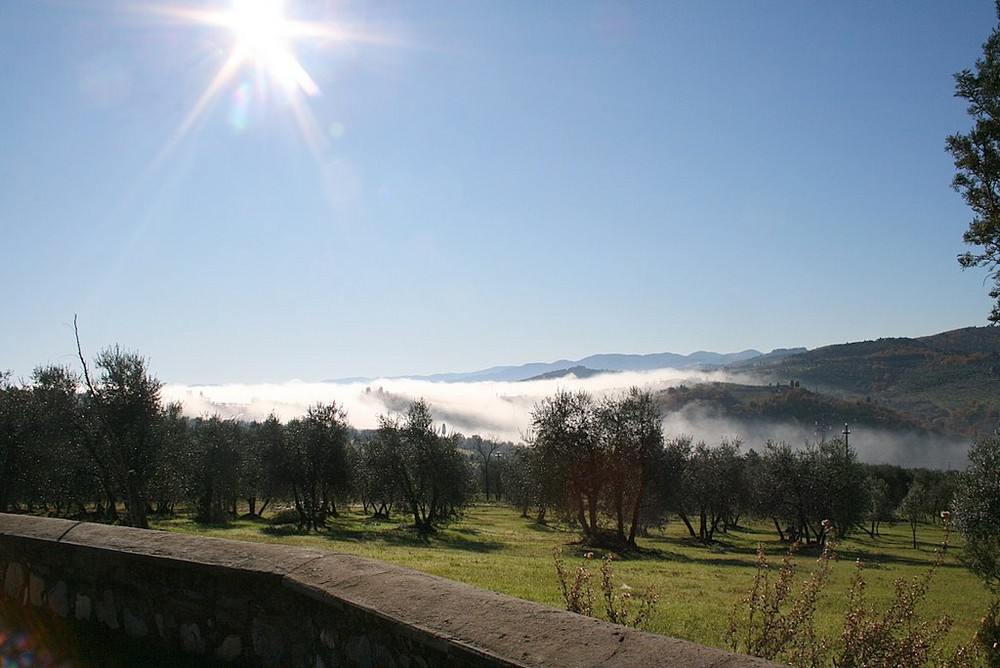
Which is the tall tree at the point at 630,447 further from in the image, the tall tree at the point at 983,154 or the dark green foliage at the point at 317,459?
the tall tree at the point at 983,154

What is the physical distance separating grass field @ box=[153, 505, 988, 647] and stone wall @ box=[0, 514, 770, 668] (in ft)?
13.7

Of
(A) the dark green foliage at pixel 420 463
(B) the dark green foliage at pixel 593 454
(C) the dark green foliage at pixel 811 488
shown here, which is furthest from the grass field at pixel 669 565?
(B) the dark green foliage at pixel 593 454

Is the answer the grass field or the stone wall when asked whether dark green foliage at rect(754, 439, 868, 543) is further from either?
the stone wall

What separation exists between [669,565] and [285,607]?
27.8m

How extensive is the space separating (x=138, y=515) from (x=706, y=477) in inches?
1855

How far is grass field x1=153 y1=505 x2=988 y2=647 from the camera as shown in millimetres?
13602

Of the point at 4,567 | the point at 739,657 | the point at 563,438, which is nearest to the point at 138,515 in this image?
the point at 4,567

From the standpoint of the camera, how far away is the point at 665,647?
2.89 meters

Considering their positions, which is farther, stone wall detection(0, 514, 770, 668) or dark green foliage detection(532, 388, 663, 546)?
dark green foliage detection(532, 388, 663, 546)

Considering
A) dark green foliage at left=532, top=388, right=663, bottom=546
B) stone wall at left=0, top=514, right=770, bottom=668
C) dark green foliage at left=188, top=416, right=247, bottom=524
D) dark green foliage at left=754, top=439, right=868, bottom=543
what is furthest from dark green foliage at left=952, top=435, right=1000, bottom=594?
dark green foliage at left=188, top=416, right=247, bottom=524

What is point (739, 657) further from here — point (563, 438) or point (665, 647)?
point (563, 438)

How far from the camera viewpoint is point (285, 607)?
14.8 feet

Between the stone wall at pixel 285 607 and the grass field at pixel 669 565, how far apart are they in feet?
13.7

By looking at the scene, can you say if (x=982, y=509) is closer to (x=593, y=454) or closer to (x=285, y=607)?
(x=285, y=607)
